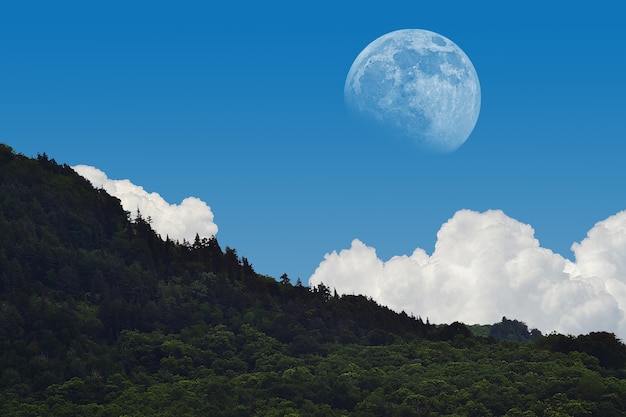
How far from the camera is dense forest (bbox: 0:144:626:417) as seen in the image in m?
109

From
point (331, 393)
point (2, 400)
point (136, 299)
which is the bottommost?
point (2, 400)

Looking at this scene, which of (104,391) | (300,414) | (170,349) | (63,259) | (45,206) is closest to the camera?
(300,414)

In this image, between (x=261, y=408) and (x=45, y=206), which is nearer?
(x=261, y=408)

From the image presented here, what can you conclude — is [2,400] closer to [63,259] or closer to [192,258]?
[63,259]

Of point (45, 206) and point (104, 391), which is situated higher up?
point (45, 206)

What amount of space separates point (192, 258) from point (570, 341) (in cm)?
5559

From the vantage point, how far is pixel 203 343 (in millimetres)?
128625

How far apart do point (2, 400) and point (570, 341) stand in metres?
68.4

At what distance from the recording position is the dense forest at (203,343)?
109 meters

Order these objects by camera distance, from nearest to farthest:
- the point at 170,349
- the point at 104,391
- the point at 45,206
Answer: the point at 104,391, the point at 170,349, the point at 45,206

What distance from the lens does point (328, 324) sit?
5595 inches

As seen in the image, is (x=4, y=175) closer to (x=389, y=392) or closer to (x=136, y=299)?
(x=136, y=299)

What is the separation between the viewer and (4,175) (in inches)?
5979

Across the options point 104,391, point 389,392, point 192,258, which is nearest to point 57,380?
point 104,391
